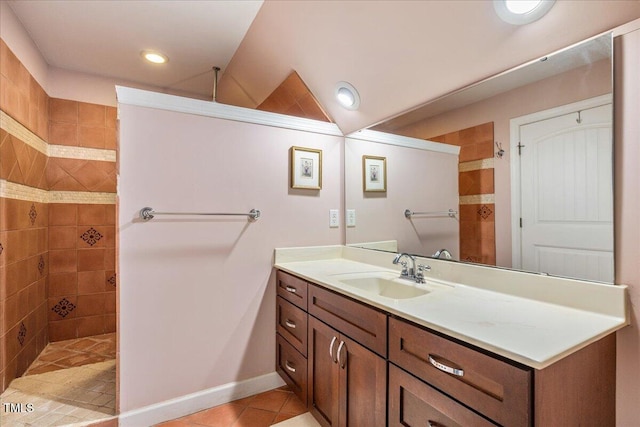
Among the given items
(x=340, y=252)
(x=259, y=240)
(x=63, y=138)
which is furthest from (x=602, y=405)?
(x=63, y=138)

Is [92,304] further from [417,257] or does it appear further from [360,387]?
[417,257]

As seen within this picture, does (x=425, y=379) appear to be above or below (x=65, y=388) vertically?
above

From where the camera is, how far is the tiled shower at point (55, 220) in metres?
1.97

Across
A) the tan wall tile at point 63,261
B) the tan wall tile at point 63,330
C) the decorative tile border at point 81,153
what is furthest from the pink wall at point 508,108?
the tan wall tile at point 63,330

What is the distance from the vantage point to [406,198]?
6.35 feet

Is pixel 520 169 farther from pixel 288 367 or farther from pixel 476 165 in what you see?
pixel 288 367

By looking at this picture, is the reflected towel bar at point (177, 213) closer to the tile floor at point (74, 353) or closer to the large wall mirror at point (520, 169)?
the large wall mirror at point (520, 169)

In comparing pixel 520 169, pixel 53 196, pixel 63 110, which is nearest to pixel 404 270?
pixel 520 169

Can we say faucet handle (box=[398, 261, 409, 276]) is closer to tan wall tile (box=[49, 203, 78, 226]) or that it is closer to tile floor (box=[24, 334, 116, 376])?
tile floor (box=[24, 334, 116, 376])

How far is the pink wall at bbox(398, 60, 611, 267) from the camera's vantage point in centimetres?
105

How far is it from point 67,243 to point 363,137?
8.61 ft

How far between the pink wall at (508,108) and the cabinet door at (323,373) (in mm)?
850

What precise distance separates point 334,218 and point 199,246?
0.93 m

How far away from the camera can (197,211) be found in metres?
1.79
